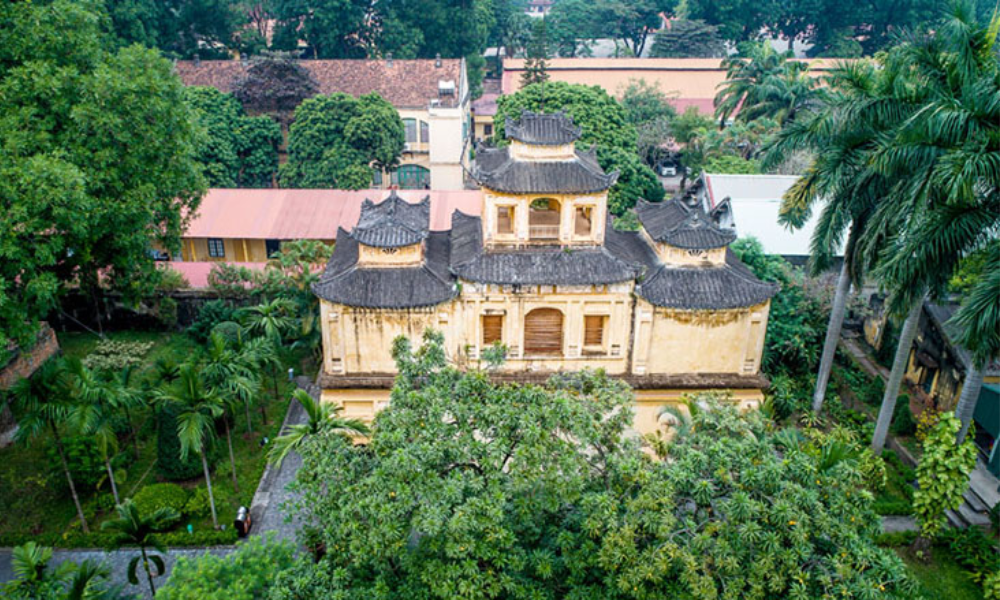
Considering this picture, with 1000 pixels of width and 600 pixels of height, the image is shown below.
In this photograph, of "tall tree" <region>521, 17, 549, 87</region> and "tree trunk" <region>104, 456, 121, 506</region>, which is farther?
"tall tree" <region>521, 17, 549, 87</region>

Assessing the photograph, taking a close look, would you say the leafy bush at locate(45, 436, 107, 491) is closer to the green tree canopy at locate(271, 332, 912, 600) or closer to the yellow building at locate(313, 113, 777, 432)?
the yellow building at locate(313, 113, 777, 432)

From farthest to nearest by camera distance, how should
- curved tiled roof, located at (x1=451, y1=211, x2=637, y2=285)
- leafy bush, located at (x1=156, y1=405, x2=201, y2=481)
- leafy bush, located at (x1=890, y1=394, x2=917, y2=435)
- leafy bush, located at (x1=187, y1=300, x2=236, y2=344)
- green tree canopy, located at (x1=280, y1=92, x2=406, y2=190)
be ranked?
green tree canopy, located at (x1=280, y1=92, x2=406, y2=190)
leafy bush, located at (x1=187, y1=300, x2=236, y2=344)
leafy bush, located at (x1=890, y1=394, x2=917, y2=435)
curved tiled roof, located at (x1=451, y1=211, x2=637, y2=285)
leafy bush, located at (x1=156, y1=405, x2=201, y2=481)

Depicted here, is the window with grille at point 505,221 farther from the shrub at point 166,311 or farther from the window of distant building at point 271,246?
the window of distant building at point 271,246

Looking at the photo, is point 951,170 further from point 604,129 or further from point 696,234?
point 604,129

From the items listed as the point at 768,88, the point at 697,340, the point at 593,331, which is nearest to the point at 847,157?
the point at 697,340

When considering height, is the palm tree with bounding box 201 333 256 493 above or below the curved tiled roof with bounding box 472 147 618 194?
below

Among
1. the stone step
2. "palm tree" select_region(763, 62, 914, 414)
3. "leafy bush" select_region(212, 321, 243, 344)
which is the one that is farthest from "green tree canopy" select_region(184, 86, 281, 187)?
the stone step

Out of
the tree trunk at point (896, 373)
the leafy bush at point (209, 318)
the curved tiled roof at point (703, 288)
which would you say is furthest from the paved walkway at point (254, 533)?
the tree trunk at point (896, 373)

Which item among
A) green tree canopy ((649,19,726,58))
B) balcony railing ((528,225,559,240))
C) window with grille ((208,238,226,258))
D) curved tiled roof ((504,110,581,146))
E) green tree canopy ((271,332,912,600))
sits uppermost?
green tree canopy ((649,19,726,58))
